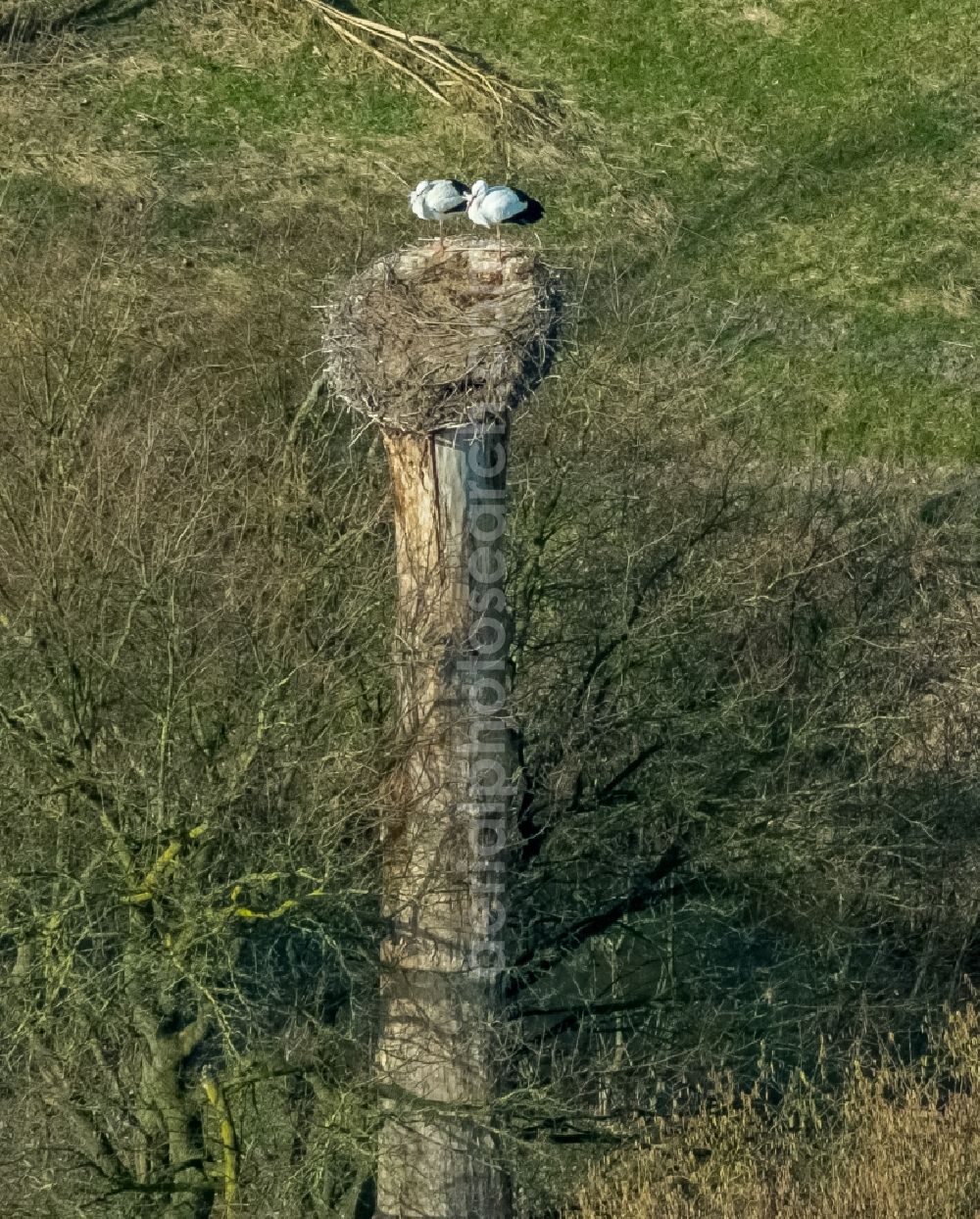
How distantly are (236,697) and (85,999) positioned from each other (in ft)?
4.75

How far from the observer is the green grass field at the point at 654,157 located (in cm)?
1661

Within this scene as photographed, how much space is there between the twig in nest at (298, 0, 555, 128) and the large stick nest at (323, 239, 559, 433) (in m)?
10.9

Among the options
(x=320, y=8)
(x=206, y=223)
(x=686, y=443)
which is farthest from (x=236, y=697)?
(x=320, y=8)

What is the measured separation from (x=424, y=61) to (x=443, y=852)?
1251 centimetres

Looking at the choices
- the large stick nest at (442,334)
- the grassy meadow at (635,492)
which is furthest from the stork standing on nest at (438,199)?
the grassy meadow at (635,492)

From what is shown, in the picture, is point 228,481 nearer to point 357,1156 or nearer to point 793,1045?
point 357,1156

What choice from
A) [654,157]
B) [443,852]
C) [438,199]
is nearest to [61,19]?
[654,157]

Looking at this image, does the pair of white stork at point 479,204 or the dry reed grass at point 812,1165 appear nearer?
the dry reed grass at point 812,1165

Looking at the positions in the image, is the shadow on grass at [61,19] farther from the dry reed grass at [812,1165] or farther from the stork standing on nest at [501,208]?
the dry reed grass at [812,1165]

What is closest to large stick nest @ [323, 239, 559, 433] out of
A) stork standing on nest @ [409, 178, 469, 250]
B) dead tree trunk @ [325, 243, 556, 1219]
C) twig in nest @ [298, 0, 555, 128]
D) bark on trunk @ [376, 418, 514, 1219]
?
dead tree trunk @ [325, 243, 556, 1219]

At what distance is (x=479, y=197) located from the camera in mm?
8953

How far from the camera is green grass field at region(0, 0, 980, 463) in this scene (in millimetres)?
16609

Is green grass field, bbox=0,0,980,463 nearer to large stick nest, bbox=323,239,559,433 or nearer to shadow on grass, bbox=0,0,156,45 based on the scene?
shadow on grass, bbox=0,0,156,45

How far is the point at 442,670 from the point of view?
27.1ft
